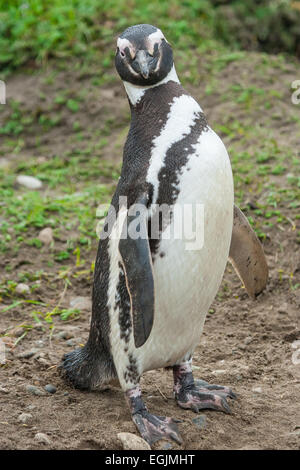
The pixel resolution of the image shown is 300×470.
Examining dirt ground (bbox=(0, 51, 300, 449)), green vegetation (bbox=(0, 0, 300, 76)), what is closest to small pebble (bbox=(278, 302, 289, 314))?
dirt ground (bbox=(0, 51, 300, 449))

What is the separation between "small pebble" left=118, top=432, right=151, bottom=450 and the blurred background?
0.17 feet

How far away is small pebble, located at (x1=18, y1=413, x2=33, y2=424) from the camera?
9.67 feet

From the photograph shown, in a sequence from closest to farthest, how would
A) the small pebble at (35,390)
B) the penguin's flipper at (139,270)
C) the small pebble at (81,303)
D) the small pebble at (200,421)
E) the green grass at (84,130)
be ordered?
the penguin's flipper at (139,270) < the small pebble at (200,421) < the small pebble at (35,390) < the small pebble at (81,303) < the green grass at (84,130)

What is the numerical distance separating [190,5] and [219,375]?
4822 millimetres

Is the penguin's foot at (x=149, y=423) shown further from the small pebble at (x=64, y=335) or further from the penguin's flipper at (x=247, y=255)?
the small pebble at (x=64, y=335)

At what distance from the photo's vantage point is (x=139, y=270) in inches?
106

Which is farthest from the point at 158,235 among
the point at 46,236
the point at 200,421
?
the point at 46,236

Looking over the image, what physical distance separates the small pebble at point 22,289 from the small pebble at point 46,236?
1.48ft

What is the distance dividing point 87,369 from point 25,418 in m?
0.38

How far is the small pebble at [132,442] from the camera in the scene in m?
2.75

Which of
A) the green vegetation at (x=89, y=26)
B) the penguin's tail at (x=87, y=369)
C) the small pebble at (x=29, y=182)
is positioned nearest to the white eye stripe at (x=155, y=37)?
the penguin's tail at (x=87, y=369)

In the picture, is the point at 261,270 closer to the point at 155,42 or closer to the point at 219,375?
the point at 219,375

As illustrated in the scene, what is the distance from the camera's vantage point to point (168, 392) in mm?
3346

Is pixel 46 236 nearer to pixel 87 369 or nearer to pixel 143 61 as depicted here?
pixel 87 369
